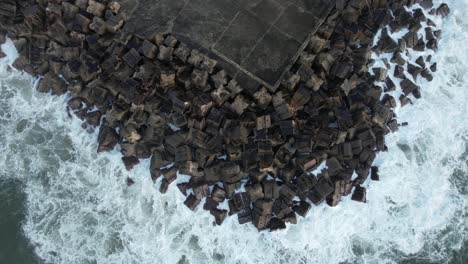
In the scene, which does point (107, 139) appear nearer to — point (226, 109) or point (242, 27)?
point (226, 109)

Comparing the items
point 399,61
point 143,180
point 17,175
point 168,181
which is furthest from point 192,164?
point 399,61

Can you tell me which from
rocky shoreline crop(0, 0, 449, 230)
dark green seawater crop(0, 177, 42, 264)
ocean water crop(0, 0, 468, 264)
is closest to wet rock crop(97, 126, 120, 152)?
rocky shoreline crop(0, 0, 449, 230)

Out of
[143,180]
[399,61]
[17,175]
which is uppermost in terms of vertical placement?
[399,61]

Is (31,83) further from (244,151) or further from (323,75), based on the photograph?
(323,75)

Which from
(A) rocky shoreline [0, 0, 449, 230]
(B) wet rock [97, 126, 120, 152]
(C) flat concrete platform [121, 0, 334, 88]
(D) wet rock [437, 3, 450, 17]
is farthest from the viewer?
(D) wet rock [437, 3, 450, 17]

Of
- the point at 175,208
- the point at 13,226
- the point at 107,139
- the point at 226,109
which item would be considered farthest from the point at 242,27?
the point at 13,226

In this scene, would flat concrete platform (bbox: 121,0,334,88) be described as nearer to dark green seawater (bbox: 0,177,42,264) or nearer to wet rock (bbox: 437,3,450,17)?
wet rock (bbox: 437,3,450,17)

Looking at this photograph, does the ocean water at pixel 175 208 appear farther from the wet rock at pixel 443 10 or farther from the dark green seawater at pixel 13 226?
the wet rock at pixel 443 10
